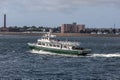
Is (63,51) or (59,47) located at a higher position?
(59,47)

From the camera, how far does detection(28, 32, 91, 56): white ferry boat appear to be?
140 meters

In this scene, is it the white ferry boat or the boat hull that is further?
the white ferry boat

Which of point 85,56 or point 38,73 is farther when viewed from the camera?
point 85,56

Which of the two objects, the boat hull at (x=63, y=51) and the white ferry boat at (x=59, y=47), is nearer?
the boat hull at (x=63, y=51)

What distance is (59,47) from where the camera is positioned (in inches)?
5758

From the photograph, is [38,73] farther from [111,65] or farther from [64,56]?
[64,56]

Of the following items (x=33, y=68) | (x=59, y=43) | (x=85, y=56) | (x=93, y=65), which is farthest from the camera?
(x=59, y=43)

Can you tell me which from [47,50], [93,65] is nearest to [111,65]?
[93,65]

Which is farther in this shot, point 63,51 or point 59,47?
point 59,47

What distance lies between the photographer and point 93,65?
4385 inches

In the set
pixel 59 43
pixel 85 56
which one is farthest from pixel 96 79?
pixel 59 43

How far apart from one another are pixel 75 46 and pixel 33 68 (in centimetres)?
4166

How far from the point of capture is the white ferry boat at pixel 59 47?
13988 centimetres

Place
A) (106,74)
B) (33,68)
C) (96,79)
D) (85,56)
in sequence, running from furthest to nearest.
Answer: (85,56)
(33,68)
(106,74)
(96,79)
